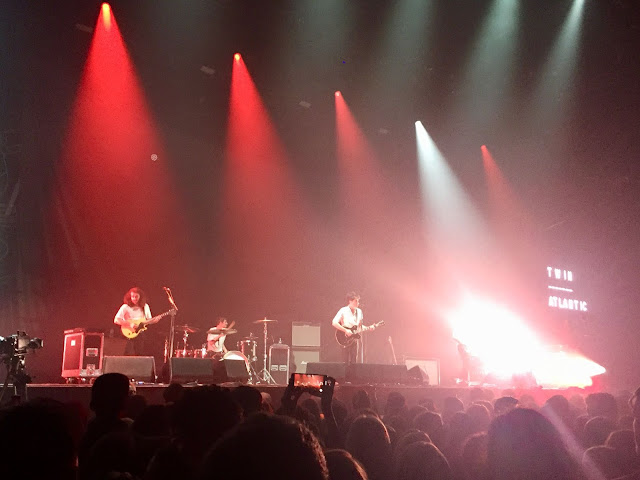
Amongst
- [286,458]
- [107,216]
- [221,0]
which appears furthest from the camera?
[107,216]

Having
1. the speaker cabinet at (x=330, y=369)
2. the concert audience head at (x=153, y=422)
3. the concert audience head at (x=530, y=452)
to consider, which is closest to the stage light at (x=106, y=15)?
the speaker cabinet at (x=330, y=369)

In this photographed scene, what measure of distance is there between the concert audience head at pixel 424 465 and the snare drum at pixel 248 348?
10.5m

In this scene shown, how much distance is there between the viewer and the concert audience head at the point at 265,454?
0.97 metres

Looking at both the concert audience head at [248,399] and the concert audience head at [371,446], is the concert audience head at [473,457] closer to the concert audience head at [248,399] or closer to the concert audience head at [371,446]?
the concert audience head at [371,446]

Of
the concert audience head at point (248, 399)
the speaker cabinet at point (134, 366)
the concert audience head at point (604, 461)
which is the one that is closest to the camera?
the concert audience head at point (604, 461)

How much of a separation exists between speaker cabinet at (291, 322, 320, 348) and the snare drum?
1.27 m

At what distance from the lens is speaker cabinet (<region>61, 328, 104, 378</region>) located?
10.6 metres

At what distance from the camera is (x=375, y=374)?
11.2 m

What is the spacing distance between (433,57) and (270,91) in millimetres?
3753

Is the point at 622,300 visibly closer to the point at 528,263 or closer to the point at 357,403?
the point at 528,263

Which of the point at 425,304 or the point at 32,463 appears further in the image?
the point at 425,304

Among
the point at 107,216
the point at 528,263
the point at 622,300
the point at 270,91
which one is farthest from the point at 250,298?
the point at 622,300

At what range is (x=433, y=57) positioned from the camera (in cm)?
1320

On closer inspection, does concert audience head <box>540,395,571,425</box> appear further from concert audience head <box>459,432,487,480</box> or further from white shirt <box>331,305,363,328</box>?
white shirt <box>331,305,363,328</box>
